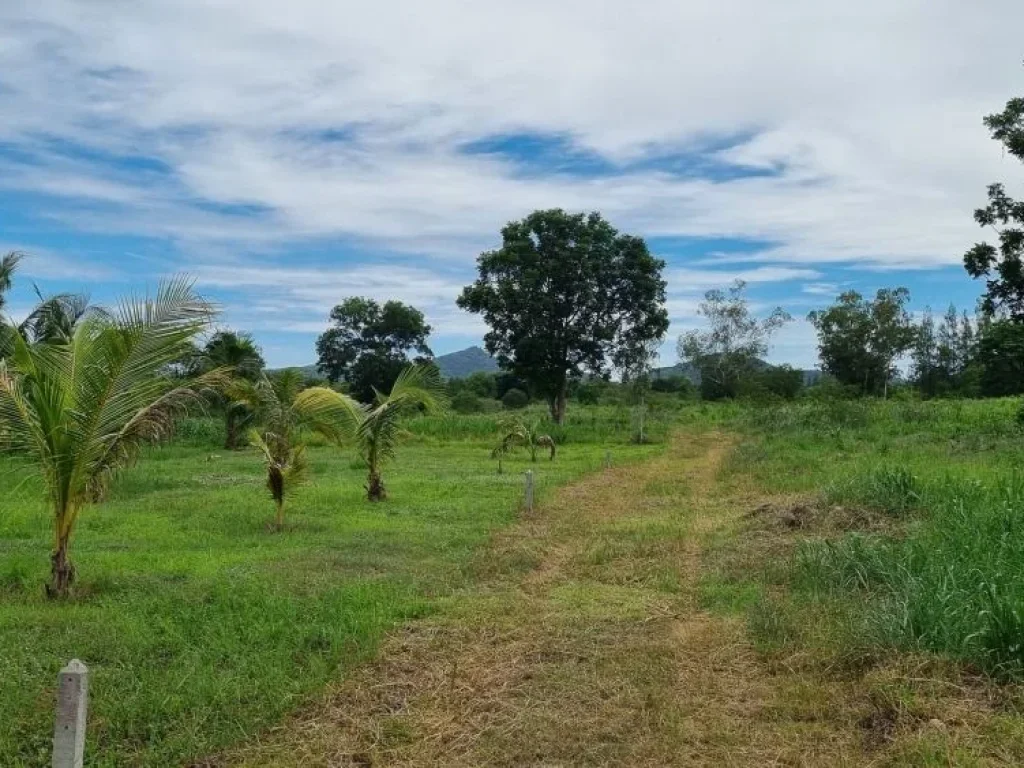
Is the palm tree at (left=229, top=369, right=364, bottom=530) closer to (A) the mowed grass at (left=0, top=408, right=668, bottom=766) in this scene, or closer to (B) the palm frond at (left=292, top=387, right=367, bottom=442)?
(B) the palm frond at (left=292, top=387, right=367, bottom=442)

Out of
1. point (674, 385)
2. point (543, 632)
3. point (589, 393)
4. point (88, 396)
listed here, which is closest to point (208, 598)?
point (88, 396)

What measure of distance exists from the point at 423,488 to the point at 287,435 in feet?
15.6

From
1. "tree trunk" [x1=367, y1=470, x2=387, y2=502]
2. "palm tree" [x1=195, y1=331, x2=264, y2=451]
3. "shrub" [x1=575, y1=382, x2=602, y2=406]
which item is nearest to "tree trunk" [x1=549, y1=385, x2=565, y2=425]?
"palm tree" [x1=195, y1=331, x2=264, y2=451]

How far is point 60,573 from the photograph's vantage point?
7.73 meters

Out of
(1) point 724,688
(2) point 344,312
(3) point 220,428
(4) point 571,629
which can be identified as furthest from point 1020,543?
(2) point 344,312

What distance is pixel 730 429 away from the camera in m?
35.8

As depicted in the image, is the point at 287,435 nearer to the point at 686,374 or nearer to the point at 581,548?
the point at 581,548

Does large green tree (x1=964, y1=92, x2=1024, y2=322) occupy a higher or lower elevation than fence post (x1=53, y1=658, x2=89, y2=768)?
higher

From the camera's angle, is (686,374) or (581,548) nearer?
(581,548)

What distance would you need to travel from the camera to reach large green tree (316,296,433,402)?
53.4 meters

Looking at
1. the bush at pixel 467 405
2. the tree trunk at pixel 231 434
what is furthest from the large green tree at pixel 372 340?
the tree trunk at pixel 231 434

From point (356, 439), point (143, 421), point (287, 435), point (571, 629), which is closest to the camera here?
point (571, 629)

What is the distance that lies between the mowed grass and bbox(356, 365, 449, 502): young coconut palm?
0.83 meters

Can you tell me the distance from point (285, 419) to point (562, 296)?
Answer: 967 inches
